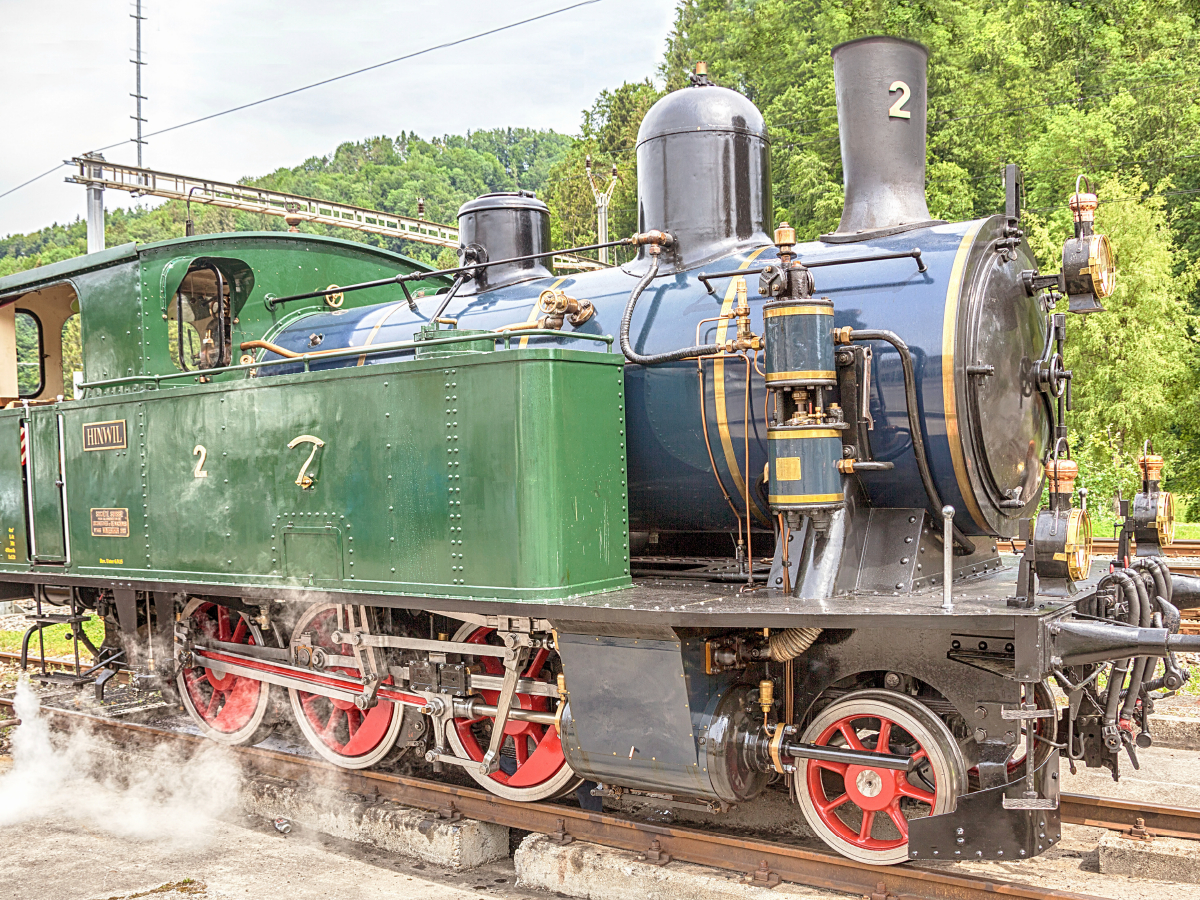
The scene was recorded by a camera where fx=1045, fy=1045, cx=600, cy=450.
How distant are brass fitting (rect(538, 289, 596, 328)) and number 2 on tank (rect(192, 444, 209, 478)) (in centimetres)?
223

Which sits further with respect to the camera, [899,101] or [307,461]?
[307,461]

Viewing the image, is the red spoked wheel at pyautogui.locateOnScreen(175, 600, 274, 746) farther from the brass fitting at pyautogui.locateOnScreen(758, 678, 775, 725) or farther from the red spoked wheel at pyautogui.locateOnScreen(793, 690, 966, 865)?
the red spoked wheel at pyautogui.locateOnScreen(793, 690, 966, 865)

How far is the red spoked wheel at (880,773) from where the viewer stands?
3.91m

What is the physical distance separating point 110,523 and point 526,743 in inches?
125

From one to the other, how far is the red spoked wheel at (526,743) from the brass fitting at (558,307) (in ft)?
5.21

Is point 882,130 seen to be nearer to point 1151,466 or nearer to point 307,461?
point 1151,466

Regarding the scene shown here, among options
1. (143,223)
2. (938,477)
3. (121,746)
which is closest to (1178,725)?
(938,477)

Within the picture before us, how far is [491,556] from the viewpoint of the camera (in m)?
4.57

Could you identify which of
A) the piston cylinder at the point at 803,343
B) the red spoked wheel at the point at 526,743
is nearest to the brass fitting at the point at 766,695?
the red spoked wheel at the point at 526,743

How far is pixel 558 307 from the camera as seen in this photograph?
5.02m

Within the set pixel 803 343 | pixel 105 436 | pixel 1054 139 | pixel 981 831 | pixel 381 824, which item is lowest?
pixel 381 824

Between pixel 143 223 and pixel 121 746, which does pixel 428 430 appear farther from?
pixel 143 223

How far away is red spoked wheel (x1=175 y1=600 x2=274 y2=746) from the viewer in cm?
664

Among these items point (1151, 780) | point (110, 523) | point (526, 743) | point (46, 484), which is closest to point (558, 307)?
point (526, 743)
